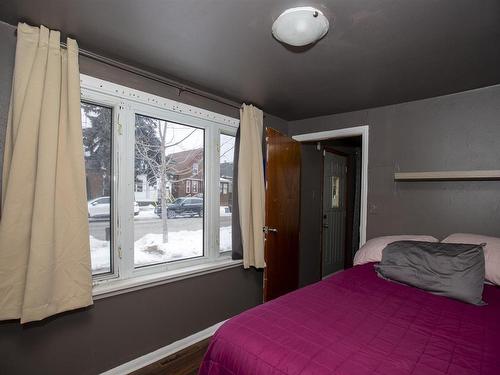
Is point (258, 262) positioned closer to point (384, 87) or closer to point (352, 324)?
point (352, 324)

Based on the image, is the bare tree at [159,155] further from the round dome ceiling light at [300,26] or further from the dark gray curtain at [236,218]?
the round dome ceiling light at [300,26]

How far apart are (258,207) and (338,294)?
50.7 inches

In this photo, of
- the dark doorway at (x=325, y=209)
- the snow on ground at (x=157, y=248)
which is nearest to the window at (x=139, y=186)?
the snow on ground at (x=157, y=248)

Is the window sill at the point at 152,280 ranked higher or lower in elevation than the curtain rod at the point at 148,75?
lower

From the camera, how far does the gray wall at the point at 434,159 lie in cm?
219

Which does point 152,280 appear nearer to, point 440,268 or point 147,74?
point 147,74

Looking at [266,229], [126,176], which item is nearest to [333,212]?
[266,229]

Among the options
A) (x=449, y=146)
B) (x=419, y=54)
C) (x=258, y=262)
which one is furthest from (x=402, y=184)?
(x=258, y=262)

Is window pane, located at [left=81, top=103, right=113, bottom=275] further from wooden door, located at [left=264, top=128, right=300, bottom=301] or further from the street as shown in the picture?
wooden door, located at [left=264, top=128, right=300, bottom=301]

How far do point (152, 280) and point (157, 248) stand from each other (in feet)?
1.01

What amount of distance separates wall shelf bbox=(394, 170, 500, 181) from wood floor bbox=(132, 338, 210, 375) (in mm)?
2432

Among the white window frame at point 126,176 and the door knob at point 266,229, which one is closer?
the white window frame at point 126,176

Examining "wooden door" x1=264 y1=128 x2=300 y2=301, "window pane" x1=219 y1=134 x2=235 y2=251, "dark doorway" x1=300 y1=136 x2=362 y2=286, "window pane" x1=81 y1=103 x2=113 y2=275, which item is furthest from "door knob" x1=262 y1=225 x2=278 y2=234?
"window pane" x1=81 y1=103 x2=113 y2=275

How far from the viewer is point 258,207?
2725 millimetres
